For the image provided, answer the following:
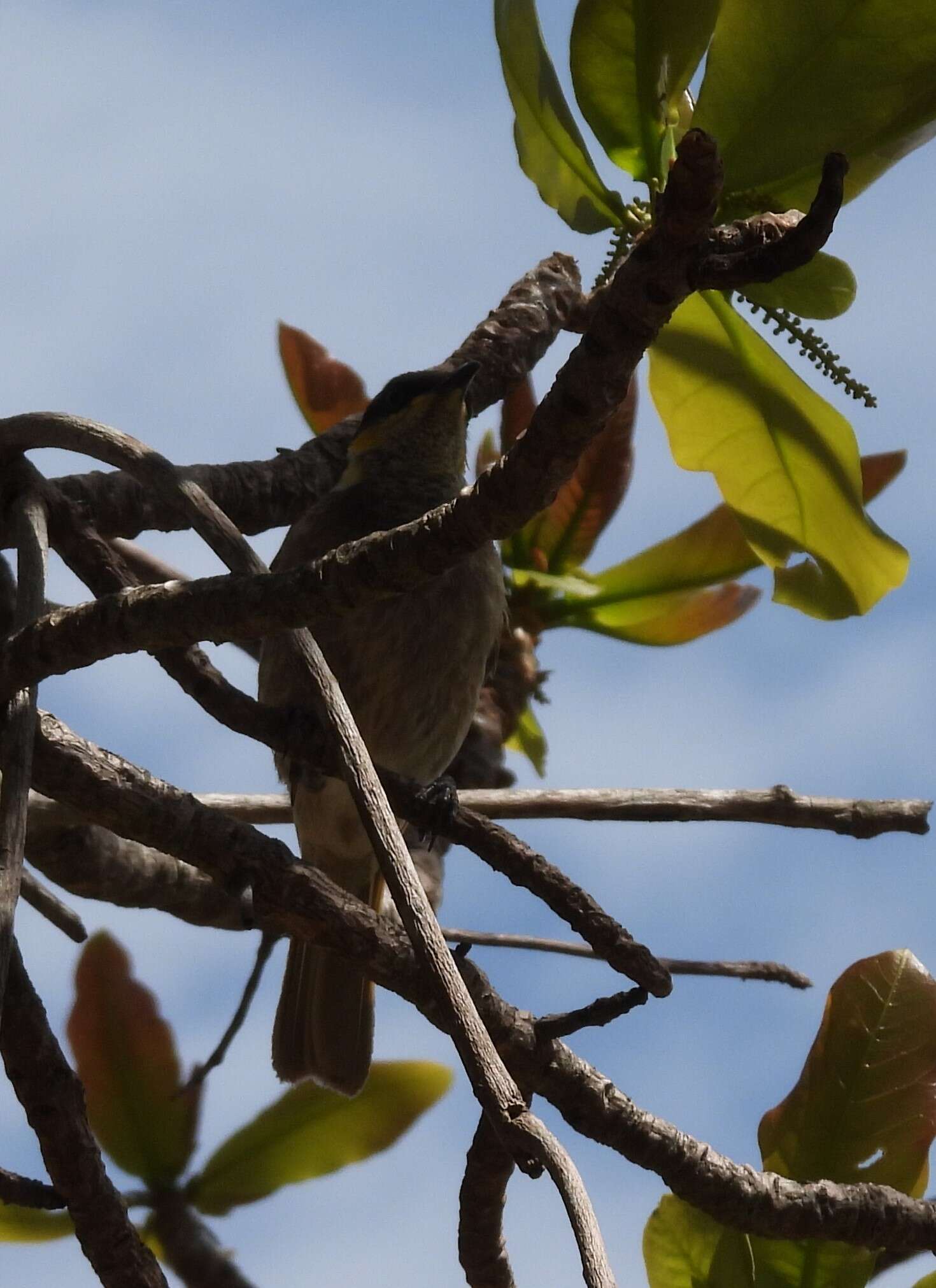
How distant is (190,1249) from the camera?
248 cm

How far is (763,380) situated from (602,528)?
1505 millimetres

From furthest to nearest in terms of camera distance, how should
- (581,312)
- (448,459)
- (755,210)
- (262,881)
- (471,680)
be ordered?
Answer: (448,459), (471,680), (262,881), (755,210), (581,312)

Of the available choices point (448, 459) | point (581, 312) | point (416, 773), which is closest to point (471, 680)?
point (416, 773)

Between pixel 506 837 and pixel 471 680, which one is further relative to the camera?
pixel 471 680

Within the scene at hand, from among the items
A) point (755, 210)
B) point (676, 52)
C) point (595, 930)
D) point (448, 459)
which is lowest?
point (595, 930)

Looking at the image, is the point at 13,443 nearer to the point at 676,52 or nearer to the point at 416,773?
the point at 676,52

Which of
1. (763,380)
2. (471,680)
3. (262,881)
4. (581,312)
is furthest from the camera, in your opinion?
(471,680)

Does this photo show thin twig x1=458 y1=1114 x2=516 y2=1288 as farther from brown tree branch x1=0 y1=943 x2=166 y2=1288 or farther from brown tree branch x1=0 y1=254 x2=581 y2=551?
brown tree branch x1=0 y1=254 x2=581 y2=551

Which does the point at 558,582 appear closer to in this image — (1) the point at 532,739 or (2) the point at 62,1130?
(1) the point at 532,739

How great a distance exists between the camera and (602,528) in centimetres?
363

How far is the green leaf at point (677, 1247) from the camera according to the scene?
2.23 meters

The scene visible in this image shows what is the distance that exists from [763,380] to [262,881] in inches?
40.5

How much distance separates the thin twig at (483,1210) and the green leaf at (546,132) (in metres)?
1.32

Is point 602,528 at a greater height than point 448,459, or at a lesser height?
lesser
